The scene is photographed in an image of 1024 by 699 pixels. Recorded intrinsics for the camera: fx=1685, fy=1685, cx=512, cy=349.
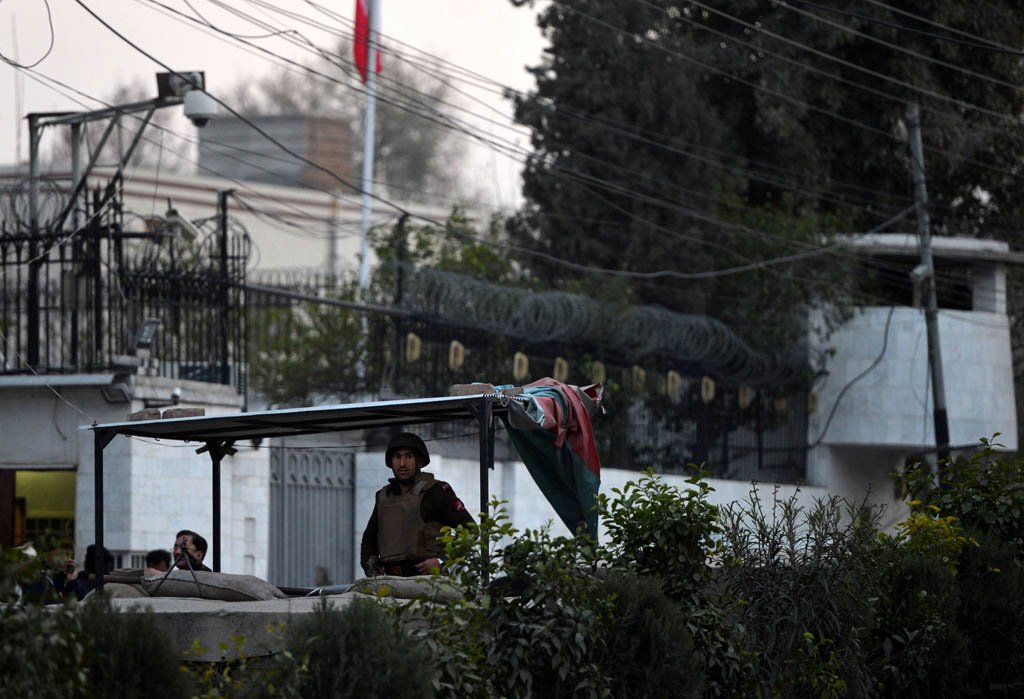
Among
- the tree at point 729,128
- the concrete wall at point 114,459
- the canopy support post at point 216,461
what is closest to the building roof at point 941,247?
the tree at point 729,128

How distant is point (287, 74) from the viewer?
5938 centimetres

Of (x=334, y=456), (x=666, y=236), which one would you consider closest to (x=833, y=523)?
(x=334, y=456)

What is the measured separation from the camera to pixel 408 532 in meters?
9.71

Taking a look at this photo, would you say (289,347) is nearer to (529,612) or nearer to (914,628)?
(914,628)

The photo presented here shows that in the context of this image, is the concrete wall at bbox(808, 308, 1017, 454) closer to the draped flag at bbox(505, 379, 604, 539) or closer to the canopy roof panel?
the canopy roof panel

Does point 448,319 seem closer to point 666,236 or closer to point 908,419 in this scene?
point 666,236

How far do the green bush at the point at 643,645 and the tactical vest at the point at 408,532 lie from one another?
76.4 inches

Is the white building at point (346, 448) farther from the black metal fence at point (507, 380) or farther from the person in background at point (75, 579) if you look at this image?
the person in background at point (75, 579)

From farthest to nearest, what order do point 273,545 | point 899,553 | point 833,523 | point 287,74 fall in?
1. point 287,74
2. point 273,545
3. point 899,553
4. point 833,523

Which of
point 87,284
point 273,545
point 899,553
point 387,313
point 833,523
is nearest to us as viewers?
point 833,523

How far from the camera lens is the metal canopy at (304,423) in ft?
28.2

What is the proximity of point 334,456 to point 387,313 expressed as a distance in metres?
1.77

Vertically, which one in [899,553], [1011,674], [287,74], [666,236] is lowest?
[1011,674]

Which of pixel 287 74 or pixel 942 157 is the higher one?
pixel 287 74
